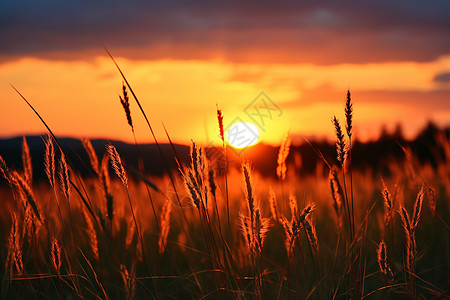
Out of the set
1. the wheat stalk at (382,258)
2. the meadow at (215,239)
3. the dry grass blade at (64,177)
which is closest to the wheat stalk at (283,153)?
the meadow at (215,239)

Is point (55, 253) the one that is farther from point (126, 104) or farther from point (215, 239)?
point (215, 239)

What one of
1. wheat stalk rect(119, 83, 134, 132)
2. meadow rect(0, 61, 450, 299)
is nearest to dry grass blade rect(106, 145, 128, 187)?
meadow rect(0, 61, 450, 299)

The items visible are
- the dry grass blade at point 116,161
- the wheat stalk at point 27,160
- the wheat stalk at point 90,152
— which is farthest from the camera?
the wheat stalk at point 27,160

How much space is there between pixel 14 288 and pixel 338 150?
206 cm

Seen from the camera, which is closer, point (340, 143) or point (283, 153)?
point (340, 143)

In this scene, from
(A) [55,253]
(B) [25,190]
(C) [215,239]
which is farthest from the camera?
(C) [215,239]

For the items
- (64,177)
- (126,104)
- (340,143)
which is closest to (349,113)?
(340,143)

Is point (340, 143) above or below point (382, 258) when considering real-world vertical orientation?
above

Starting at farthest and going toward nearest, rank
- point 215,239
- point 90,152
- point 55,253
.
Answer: point 215,239
point 90,152
point 55,253

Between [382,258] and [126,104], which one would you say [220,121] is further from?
[382,258]

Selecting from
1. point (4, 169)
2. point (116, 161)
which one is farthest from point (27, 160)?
point (116, 161)

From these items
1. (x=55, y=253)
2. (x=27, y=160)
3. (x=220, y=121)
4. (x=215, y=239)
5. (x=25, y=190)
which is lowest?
(x=215, y=239)

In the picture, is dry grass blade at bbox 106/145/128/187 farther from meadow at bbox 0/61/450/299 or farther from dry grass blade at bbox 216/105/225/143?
dry grass blade at bbox 216/105/225/143

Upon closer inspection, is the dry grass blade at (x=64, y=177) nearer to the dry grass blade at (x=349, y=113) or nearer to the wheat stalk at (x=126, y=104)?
the wheat stalk at (x=126, y=104)
